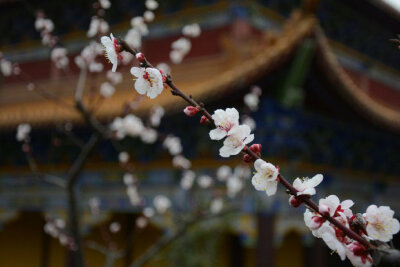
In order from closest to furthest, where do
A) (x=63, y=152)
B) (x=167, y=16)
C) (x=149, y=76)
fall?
1. (x=149, y=76)
2. (x=167, y=16)
3. (x=63, y=152)

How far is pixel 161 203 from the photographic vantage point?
19.8 ft

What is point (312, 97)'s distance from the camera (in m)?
5.54

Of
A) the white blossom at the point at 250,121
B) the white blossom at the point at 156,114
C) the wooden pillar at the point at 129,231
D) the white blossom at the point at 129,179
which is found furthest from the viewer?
the wooden pillar at the point at 129,231

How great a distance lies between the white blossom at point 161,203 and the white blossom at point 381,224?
194 inches

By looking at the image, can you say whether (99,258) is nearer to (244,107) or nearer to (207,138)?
(207,138)

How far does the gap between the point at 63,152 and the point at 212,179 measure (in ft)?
8.84

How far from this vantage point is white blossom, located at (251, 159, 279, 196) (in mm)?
1219

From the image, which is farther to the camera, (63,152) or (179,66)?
(63,152)

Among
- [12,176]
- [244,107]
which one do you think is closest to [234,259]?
[244,107]

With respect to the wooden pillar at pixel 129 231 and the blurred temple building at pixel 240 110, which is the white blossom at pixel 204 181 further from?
the wooden pillar at pixel 129 231

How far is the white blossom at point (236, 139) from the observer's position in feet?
4.06

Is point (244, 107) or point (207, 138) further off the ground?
point (244, 107)

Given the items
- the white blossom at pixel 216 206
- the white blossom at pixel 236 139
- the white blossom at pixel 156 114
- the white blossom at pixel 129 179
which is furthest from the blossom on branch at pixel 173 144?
the white blossom at pixel 236 139

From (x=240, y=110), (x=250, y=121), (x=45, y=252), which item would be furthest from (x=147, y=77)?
(x=45, y=252)
